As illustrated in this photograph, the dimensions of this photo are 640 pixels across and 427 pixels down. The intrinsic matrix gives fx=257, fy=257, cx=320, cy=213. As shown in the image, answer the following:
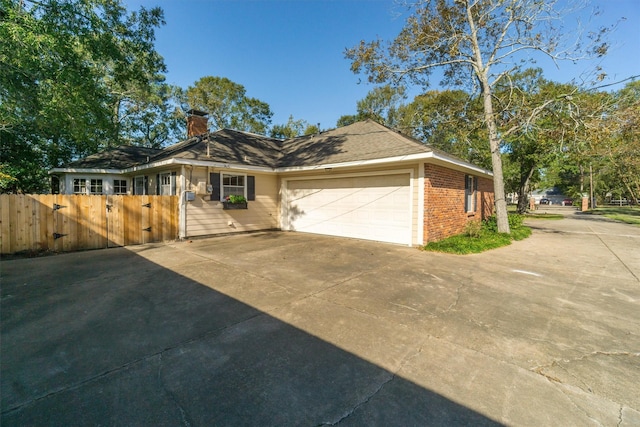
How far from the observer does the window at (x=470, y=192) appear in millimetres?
10808

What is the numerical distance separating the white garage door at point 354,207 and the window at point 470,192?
441 centimetres

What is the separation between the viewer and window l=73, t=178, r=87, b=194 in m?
12.6

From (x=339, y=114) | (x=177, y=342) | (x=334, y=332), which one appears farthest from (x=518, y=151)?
(x=177, y=342)

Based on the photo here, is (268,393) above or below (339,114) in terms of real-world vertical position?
below

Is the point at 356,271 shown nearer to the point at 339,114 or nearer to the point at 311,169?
the point at 311,169

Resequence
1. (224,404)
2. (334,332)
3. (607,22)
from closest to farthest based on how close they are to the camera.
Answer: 1. (224,404)
2. (334,332)
3. (607,22)

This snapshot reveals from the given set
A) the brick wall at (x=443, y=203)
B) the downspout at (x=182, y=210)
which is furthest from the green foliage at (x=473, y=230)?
the downspout at (x=182, y=210)

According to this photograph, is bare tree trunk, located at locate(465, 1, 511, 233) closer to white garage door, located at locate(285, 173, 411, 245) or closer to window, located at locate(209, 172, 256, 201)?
white garage door, located at locate(285, 173, 411, 245)

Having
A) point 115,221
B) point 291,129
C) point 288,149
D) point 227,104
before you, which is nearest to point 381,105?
point 291,129

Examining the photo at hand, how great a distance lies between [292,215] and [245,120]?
2195 cm

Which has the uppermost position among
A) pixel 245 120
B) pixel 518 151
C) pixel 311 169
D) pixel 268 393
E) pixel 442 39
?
pixel 245 120

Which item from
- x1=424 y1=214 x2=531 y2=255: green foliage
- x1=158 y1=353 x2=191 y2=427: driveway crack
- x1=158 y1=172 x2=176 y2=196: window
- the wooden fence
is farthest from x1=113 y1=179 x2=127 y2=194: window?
x1=424 y1=214 x2=531 y2=255: green foliage

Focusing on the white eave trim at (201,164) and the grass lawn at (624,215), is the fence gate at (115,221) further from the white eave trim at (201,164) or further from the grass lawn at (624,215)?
the grass lawn at (624,215)

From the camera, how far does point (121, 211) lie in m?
7.80
